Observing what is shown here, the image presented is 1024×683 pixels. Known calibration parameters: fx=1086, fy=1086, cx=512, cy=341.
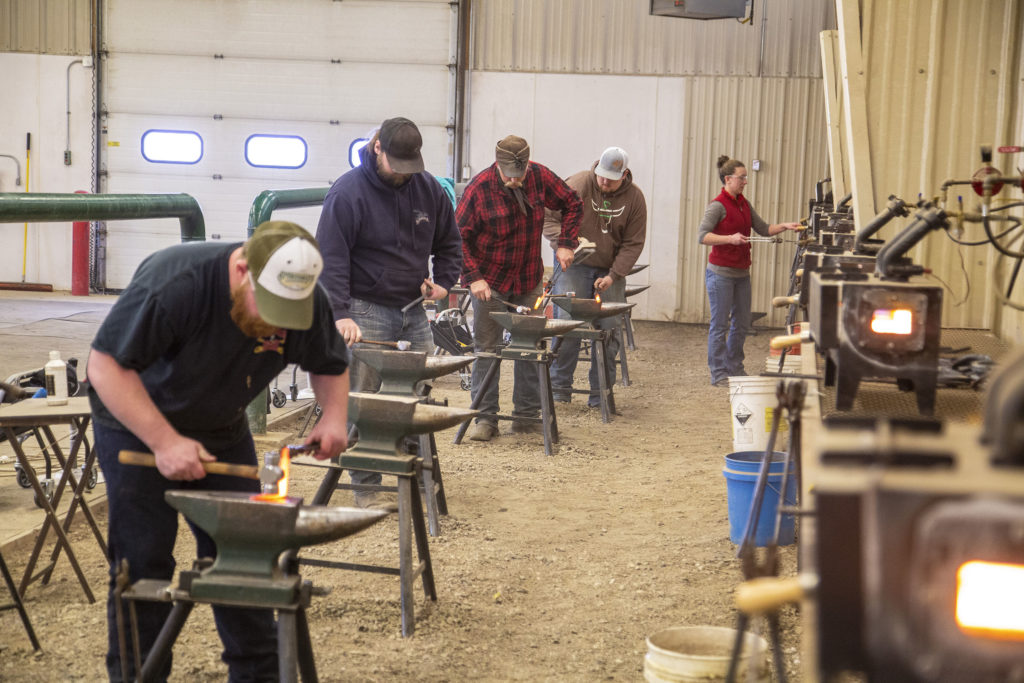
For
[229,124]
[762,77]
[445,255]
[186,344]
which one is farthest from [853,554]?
[229,124]

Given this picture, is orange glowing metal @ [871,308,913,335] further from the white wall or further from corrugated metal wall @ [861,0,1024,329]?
the white wall

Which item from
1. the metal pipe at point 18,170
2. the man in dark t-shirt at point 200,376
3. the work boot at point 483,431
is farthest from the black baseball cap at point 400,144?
the metal pipe at point 18,170

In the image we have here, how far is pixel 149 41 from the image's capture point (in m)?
14.2

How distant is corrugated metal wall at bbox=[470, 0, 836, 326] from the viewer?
530 inches

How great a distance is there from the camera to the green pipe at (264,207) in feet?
20.4

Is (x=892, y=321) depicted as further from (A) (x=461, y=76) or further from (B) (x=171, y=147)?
(B) (x=171, y=147)

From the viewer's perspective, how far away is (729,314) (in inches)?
368

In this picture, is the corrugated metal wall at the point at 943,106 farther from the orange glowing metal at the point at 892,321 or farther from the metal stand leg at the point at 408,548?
the metal stand leg at the point at 408,548

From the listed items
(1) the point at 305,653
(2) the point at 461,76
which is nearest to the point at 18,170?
(2) the point at 461,76

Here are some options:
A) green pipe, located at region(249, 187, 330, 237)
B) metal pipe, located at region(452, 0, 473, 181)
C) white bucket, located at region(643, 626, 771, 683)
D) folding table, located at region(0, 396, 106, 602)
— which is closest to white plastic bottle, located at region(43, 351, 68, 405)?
folding table, located at region(0, 396, 106, 602)

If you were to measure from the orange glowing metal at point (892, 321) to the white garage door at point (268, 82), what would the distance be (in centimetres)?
1150

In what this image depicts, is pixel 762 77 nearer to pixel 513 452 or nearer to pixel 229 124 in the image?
pixel 229 124

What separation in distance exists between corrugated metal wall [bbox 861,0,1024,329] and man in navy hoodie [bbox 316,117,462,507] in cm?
225

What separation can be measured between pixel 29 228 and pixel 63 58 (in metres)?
2.31
